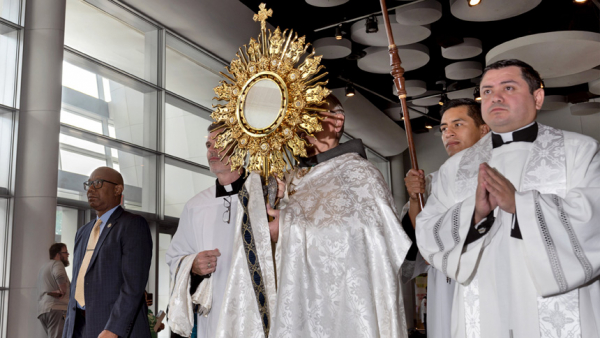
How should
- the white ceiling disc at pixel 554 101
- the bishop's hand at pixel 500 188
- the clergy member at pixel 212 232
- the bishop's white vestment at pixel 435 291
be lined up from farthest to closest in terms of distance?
the white ceiling disc at pixel 554 101 < the clergy member at pixel 212 232 < the bishop's white vestment at pixel 435 291 < the bishop's hand at pixel 500 188

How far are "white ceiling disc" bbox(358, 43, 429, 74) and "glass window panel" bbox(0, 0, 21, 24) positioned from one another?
5.90 metres

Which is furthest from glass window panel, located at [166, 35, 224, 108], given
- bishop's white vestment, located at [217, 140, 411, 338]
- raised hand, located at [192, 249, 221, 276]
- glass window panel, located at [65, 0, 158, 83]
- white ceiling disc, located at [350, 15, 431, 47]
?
bishop's white vestment, located at [217, 140, 411, 338]

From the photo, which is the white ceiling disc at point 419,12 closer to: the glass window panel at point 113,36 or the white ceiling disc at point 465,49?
the white ceiling disc at point 465,49

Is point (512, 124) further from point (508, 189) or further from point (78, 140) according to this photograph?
point (78, 140)

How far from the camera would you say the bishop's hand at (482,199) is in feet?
8.47

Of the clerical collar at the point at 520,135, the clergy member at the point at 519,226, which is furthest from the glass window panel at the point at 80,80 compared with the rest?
the clerical collar at the point at 520,135

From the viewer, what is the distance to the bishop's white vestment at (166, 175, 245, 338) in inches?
144

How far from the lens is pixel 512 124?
2793mm

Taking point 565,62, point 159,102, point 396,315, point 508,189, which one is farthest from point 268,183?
point 565,62

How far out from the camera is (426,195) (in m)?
3.91

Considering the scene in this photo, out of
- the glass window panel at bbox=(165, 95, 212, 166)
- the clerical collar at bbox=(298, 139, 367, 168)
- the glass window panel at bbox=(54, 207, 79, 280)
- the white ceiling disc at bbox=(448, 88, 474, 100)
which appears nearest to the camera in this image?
the clerical collar at bbox=(298, 139, 367, 168)

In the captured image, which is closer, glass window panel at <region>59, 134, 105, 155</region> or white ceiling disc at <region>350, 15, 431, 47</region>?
glass window panel at <region>59, 134, 105, 155</region>

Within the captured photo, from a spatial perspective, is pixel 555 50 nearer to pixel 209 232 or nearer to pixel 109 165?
pixel 109 165

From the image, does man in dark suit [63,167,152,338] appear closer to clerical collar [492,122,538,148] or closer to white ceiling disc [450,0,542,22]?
clerical collar [492,122,538,148]
